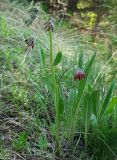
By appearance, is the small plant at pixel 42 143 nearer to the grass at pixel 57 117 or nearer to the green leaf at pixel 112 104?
the grass at pixel 57 117

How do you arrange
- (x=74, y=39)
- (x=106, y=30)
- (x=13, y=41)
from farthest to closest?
(x=106, y=30) < (x=74, y=39) < (x=13, y=41)

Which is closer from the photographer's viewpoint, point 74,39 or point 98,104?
point 98,104

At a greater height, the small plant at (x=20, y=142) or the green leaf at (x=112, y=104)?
the green leaf at (x=112, y=104)

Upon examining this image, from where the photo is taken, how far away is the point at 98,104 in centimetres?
206

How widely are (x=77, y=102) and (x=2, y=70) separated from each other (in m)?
1.01

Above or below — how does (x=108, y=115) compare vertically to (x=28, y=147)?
above

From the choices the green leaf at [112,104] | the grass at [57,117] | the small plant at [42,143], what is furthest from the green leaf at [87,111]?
the small plant at [42,143]

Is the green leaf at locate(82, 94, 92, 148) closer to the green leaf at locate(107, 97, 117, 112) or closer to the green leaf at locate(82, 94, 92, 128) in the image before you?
the green leaf at locate(82, 94, 92, 128)

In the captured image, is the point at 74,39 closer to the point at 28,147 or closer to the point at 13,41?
the point at 13,41

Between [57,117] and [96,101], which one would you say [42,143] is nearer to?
[57,117]

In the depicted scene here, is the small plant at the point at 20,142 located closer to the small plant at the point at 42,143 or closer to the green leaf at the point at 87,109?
the small plant at the point at 42,143

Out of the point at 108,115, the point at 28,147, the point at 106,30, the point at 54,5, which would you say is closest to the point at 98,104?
the point at 108,115

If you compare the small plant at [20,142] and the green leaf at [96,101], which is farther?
the small plant at [20,142]

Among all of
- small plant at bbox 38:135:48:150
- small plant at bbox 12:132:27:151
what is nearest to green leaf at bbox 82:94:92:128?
small plant at bbox 38:135:48:150
